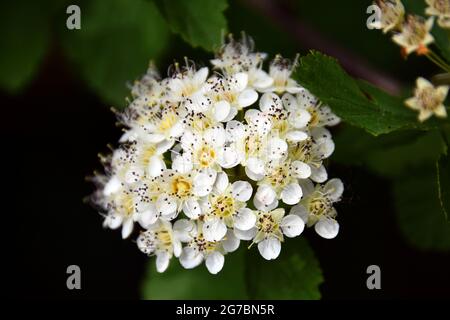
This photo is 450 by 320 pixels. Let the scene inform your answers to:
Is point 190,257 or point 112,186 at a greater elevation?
point 112,186

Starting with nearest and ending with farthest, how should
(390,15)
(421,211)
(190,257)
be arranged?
1. (390,15)
2. (190,257)
3. (421,211)

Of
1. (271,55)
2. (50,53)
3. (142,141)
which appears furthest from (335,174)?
(50,53)

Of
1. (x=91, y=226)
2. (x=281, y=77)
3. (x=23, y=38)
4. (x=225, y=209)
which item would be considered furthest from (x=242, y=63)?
(x=91, y=226)

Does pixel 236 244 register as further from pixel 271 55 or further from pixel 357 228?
pixel 271 55

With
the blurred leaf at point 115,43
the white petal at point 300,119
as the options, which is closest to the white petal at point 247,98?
the white petal at point 300,119

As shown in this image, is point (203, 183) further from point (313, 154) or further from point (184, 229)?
point (313, 154)

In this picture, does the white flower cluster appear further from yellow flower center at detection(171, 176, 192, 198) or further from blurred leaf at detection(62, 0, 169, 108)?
blurred leaf at detection(62, 0, 169, 108)

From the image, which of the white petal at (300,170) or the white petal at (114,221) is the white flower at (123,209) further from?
the white petal at (300,170)
